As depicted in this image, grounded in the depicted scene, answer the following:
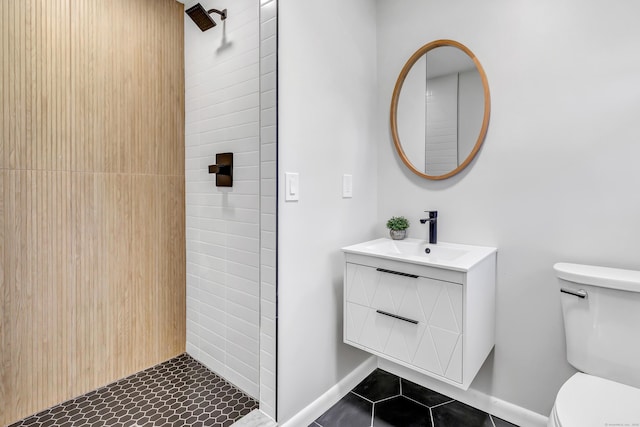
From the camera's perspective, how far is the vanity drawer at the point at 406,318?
4.24ft

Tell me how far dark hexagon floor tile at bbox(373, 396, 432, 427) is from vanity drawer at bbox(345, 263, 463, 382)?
354mm

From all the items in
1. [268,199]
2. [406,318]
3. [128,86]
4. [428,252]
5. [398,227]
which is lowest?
[406,318]

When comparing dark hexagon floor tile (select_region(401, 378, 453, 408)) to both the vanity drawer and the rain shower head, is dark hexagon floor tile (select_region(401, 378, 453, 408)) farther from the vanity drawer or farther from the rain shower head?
the rain shower head

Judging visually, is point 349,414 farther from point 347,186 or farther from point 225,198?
point 225,198

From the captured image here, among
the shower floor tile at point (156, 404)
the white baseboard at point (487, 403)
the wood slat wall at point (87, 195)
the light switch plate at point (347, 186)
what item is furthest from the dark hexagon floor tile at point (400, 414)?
the wood slat wall at point (87, 195)

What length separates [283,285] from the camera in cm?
144

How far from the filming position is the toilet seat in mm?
927

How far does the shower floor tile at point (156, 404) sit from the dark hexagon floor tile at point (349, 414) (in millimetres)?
378

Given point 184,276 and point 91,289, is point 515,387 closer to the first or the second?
point 184,276

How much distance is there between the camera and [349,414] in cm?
161

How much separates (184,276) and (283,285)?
0.99 metres

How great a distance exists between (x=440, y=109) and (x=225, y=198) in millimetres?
1271

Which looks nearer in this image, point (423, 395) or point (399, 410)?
point (399, 410)

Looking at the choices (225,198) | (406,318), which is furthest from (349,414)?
(225,198)
